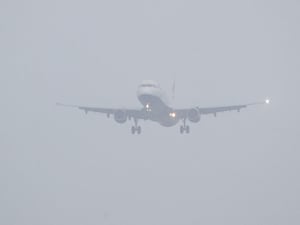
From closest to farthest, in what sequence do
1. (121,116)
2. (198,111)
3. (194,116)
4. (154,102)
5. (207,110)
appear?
(154,102) < (121,116) < (194,116) < (198,111) < (207,110)

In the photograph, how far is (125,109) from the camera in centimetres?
7044

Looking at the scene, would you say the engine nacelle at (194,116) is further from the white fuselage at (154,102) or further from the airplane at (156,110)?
the white fuselage at (154,102)

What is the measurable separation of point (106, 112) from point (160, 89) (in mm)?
10977

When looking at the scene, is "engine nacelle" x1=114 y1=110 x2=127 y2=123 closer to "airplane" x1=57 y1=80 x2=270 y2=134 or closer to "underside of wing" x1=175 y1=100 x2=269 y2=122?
"airplane" x1=57 y1=80 x2=270 y2=134

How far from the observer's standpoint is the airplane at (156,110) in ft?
214

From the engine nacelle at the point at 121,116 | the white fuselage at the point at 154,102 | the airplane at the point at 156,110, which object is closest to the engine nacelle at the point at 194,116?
the airplane at the point at 156,110

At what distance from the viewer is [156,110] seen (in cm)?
6750

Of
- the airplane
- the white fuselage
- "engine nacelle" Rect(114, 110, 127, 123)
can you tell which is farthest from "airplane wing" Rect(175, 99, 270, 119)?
"engine nacelle" Rect(114, 110, 127, 123)

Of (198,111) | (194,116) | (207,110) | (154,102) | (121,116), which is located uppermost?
(207,110)

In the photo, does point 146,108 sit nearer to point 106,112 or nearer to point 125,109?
point 125,109

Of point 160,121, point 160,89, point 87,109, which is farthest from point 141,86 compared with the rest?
point 87,109

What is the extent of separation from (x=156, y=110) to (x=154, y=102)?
211cm

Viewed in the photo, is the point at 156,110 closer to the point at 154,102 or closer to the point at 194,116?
the point at 154,102

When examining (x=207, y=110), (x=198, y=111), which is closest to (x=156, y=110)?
(x=198, y=111)
